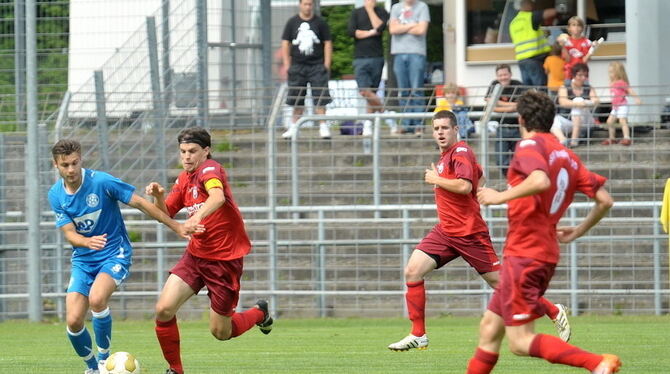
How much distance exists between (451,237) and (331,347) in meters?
1.75

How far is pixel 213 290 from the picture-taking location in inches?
390

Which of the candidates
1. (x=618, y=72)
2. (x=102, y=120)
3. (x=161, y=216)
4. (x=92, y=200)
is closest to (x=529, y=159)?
(x=161, y=216)

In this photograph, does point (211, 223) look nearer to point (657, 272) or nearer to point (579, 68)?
point (657, 272)

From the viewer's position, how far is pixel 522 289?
7.63 metres

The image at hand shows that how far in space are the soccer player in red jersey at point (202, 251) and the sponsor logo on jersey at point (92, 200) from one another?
0.46 m

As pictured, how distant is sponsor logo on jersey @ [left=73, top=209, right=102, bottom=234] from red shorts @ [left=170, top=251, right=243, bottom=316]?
2.27 feet

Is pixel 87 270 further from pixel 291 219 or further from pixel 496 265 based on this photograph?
pixel 291 219

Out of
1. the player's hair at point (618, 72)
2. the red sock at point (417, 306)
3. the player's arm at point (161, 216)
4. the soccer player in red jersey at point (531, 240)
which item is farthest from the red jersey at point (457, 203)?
the player's hair at point (618, 72)

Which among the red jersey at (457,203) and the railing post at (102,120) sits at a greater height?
the railing post at (102,120)

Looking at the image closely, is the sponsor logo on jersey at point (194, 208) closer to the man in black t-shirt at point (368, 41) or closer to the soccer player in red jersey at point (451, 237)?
the soccer player in red jersey at point (451, 237)

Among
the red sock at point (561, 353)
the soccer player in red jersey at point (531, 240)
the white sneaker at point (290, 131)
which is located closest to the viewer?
the red sock at point (561, 353)

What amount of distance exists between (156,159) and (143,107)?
0.86m

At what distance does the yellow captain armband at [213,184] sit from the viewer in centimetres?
948

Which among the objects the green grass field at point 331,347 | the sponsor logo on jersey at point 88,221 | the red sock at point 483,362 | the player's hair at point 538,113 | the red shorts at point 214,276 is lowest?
the green grass field at point 331,347
